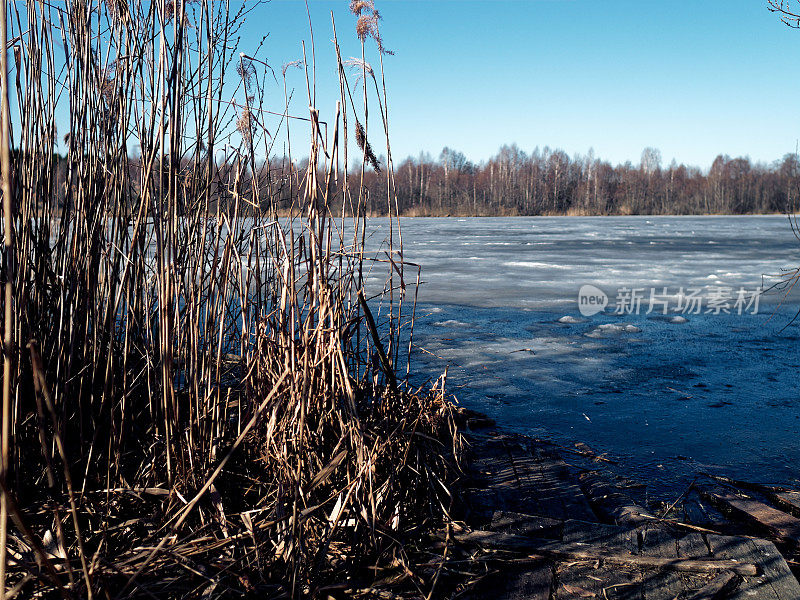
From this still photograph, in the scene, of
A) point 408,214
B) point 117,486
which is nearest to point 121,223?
point 117,486

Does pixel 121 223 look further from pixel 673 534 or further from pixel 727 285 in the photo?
pixel 727 285

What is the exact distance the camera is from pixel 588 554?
1772mm

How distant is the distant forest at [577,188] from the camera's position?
49.3m

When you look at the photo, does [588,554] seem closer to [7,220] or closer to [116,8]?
[7,220]

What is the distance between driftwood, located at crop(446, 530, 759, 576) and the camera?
1721 millimetres

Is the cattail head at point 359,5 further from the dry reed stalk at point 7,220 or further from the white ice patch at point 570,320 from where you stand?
the white ice patch at point 570,320

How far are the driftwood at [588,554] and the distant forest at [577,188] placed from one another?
133ft

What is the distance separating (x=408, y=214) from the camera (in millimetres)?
42719

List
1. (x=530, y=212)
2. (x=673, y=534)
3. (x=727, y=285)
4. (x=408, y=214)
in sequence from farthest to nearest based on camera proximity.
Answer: (x=530, y=212), (x=408, y=214), (x=727, y=285), (x=673, y=534)

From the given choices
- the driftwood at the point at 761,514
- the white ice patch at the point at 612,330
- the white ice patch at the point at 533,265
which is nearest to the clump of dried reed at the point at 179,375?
the driftwood at the point at 761,514

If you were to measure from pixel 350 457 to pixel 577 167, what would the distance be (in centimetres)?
6531

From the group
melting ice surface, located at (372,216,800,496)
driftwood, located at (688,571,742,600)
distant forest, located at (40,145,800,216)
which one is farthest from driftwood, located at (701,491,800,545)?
distant forest, located at (40,145,800,216)

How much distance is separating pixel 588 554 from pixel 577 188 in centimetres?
5930

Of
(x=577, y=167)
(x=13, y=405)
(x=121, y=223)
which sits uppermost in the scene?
(x=577, y=167)
